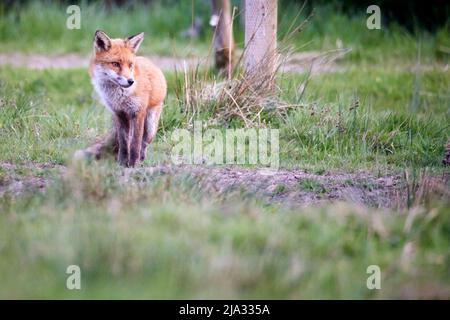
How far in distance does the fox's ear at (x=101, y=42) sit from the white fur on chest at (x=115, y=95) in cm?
20

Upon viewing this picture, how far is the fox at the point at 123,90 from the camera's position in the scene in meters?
6.44

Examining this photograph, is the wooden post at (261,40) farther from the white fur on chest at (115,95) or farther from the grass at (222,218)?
the white fur on chest at (115,95)

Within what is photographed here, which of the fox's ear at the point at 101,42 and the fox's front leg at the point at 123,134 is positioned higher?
the fox's ear at the point at 101,42

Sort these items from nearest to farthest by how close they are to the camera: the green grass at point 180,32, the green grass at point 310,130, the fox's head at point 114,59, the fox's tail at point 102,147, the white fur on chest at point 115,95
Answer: the fox's tail at point 102,147 < the fox's head at point 114,59 < the white fur on chest at point 115,95 < the green grass at point 310,130 < the green grass at point 180,32

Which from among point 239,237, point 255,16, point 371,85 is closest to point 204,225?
point 239,237

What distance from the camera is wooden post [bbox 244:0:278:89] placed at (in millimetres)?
7707

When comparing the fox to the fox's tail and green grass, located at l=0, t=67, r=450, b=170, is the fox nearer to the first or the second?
the fox's tail

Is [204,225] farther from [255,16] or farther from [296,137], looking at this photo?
[255,16]

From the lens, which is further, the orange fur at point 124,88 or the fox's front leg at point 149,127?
the fox's front leg at point 149,127

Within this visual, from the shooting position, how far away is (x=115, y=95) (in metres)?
6.57

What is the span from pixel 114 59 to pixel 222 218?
234 centimetres

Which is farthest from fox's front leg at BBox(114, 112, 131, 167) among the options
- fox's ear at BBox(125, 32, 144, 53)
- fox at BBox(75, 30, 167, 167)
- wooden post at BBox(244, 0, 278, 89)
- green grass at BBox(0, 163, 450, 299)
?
wooden post at BBox(244, 0, 278, 89)

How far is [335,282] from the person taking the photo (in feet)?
13.9

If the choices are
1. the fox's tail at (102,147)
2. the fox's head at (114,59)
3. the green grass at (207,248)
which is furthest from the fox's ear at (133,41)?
the green grass at (207,248)
